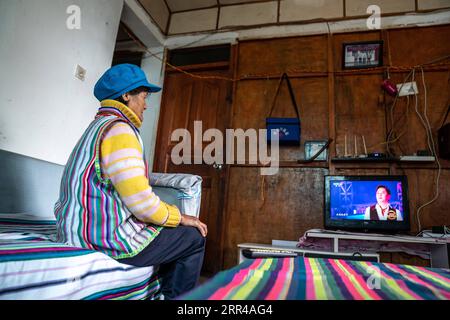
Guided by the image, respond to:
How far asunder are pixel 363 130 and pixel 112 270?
9.05 feet

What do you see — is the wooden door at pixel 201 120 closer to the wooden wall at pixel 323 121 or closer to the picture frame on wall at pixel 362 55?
the wooden wall at pixel 323 121

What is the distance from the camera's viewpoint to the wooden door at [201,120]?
3.12 m

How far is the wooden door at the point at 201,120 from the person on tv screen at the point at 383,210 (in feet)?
4.76

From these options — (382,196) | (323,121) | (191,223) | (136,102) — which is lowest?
(191,223)

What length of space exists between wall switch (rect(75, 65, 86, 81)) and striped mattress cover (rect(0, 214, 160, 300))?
5.55ft

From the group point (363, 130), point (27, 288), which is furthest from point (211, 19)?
point (27, 288)

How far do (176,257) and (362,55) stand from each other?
298 cm

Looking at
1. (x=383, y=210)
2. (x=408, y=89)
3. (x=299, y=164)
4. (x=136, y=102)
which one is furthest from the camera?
(x=299, y=164)

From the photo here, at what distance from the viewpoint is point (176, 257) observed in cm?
109

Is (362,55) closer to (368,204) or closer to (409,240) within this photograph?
(368,204)

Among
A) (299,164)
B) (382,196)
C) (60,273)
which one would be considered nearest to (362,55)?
(299,164)

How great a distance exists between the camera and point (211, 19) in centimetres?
369

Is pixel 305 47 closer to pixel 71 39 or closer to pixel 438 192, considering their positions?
pixel 438 192

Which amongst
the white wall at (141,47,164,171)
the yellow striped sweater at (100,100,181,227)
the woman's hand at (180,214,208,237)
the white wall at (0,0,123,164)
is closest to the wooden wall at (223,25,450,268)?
the white wall at (141,47,164,171)
